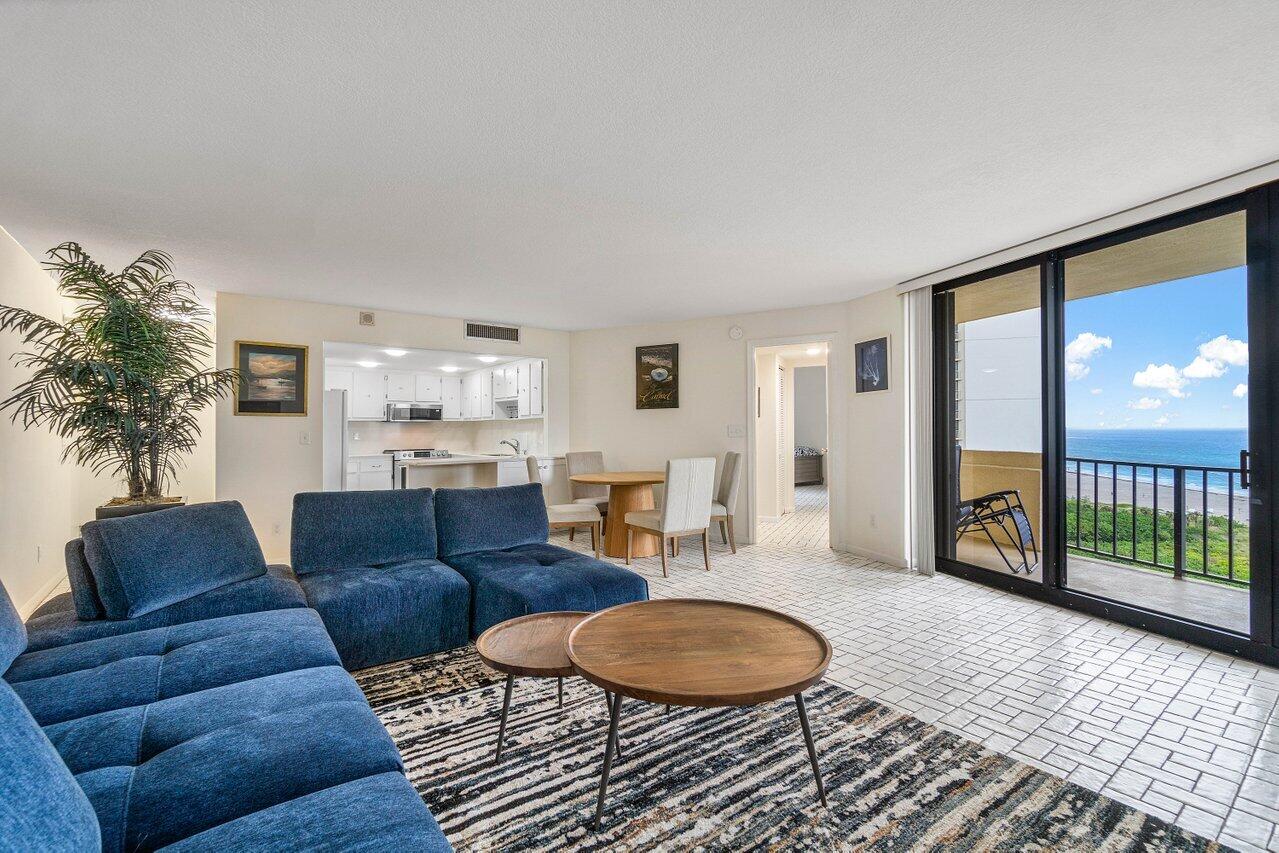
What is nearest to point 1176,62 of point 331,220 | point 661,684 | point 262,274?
point 661,684

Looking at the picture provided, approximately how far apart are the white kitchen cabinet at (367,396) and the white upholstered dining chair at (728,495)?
532 centimetres

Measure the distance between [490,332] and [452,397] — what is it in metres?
2.90

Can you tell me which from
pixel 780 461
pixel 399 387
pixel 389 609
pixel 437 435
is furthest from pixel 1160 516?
pixel 399 387

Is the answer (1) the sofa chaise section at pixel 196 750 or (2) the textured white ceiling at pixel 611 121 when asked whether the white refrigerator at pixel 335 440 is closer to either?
(2) the textured white ceiling at pixel 611 121

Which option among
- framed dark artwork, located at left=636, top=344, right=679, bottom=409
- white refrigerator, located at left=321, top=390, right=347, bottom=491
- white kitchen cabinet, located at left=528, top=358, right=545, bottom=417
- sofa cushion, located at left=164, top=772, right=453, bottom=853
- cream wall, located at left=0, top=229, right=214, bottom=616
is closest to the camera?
sofa cushion, located at left=164, top=772, right=453, bottom=853

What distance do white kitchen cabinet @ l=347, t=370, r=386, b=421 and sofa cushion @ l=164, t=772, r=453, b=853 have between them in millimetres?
7710

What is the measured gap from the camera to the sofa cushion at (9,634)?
163cm

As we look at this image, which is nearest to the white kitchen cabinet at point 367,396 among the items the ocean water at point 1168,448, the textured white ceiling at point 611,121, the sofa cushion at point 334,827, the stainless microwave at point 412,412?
the stainless microwave at point 412,412

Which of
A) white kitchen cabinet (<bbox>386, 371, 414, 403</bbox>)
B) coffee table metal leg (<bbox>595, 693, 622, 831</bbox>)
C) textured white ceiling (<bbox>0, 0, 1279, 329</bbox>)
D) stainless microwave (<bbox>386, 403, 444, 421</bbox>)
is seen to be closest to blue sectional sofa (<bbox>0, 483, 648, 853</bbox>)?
coffee table metal leg (<bbox>595, 693, 622, 831</bbox>)

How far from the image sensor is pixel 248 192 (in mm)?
2805

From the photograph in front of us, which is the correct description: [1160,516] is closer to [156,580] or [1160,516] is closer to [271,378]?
[156,580]

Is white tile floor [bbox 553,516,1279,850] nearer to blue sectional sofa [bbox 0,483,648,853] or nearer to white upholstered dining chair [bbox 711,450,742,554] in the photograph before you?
white upholstered dining chair [bbox 711,450,742,554]

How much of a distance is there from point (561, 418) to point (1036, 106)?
5.50m

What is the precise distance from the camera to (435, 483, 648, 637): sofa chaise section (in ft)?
9.25
